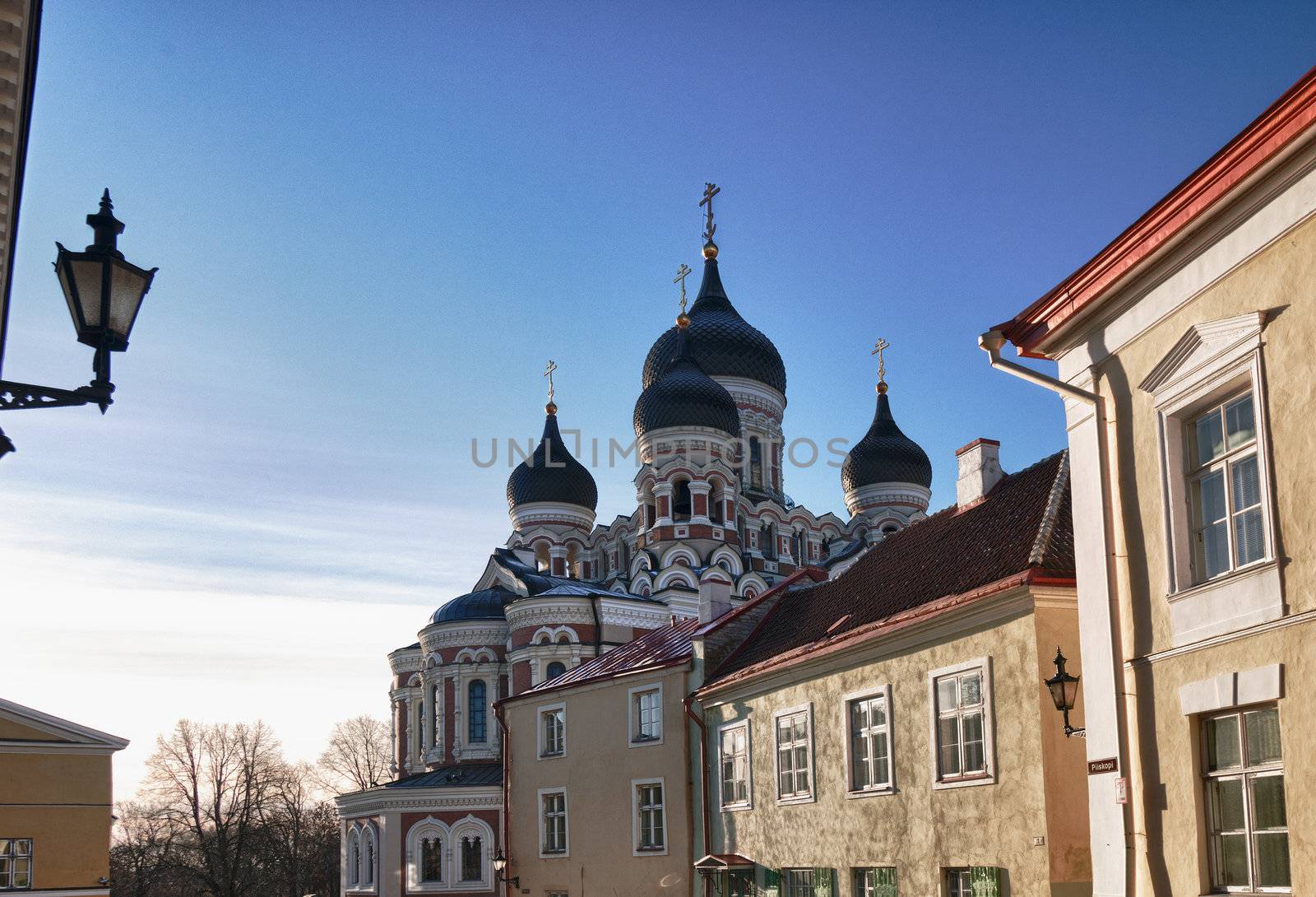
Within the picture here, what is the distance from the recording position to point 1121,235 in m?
11.2

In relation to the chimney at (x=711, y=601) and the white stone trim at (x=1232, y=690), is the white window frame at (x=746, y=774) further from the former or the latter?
the white stone trim at (x=1232, y=690)

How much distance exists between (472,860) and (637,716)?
18568mm

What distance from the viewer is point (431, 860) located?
41.4 metres

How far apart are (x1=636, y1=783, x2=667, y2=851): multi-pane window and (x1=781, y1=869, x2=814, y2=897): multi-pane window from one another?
3862mm

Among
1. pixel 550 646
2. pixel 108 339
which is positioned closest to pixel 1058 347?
pixel 108 339

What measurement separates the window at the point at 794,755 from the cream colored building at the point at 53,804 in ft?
57.9

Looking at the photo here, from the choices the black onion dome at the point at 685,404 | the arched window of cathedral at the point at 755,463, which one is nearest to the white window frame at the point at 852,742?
the black onion dome at the point at 685,404

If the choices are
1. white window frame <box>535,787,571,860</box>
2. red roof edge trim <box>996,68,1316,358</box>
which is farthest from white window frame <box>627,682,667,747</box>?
red roof edge trim <box>996,68,1316,358</box>

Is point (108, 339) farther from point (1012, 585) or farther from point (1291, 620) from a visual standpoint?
point (1012, 585)

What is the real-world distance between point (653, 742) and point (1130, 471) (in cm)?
1405

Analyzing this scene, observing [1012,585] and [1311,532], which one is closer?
[1311,532]

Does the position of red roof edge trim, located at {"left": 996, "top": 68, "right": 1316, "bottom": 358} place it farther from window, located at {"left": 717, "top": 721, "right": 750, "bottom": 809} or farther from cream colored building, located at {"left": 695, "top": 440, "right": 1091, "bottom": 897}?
window, located at {"left": 717, "top": 721, "right": 750, "bottom": 809}

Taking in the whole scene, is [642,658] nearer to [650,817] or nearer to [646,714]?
[646,714]

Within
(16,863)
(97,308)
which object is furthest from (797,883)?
(16,863)
